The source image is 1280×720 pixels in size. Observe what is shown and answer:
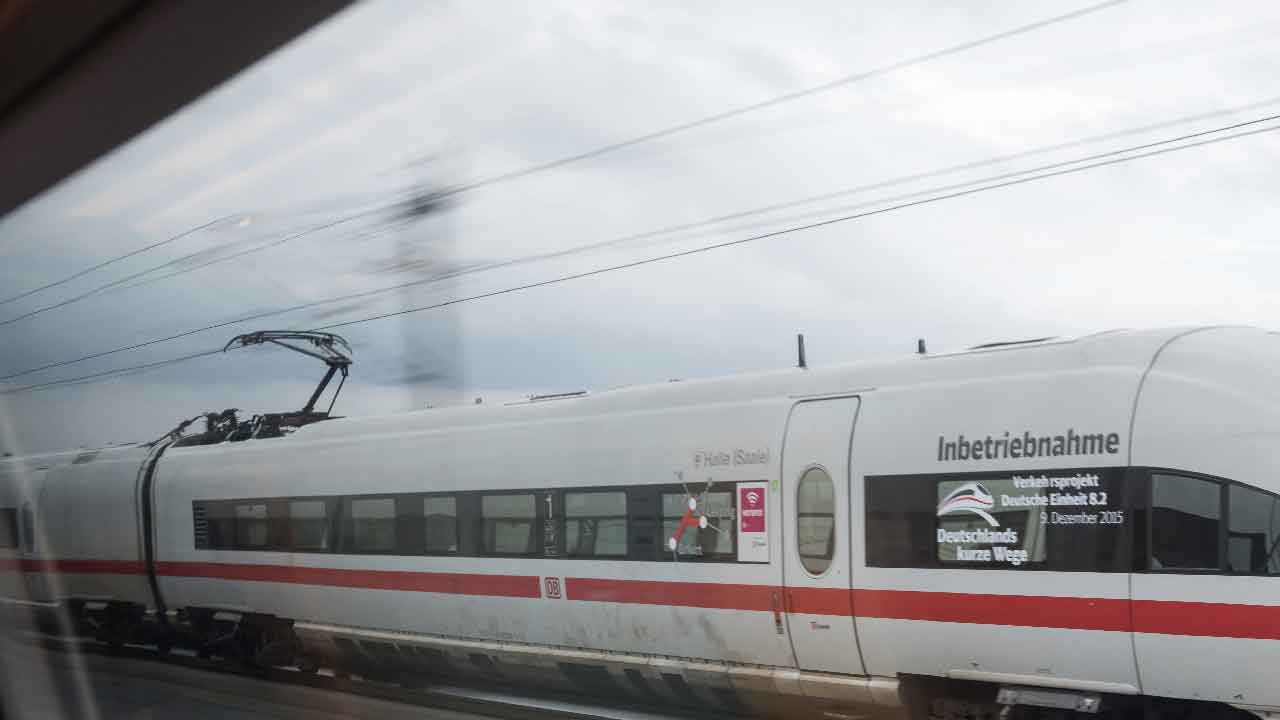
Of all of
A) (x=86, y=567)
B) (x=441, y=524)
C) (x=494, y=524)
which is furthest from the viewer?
(x=86, y=567)

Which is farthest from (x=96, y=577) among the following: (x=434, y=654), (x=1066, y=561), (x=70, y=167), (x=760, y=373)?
(x=1066, y=561)

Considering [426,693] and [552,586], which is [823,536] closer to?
[552,586]

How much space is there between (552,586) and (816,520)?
2359mm

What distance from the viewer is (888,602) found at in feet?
21.9

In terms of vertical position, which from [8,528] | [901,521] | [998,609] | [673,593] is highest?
[901,521]

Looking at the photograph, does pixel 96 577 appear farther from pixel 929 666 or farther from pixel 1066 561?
pixel 1066 561

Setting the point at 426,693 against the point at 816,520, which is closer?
the point at 816,520

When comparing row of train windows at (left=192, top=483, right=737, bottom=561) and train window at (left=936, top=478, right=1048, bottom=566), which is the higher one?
train window at (left=936, top=478, right=1048, bottom=566)

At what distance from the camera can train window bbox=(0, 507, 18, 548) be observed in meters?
9.57

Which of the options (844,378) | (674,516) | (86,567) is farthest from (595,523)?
(86,567)

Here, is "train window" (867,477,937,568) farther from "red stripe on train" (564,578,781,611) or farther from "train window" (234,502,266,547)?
"train window" (234,502,266,547)

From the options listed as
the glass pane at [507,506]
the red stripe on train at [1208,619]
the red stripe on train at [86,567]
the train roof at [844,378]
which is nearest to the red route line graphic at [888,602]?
the red stripe on train at [1208,619]

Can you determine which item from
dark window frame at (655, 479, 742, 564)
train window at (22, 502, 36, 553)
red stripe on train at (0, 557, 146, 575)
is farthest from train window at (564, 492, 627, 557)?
red stripe on train at (0, 557, 146, 575)

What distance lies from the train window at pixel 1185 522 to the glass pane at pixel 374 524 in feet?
20.7
